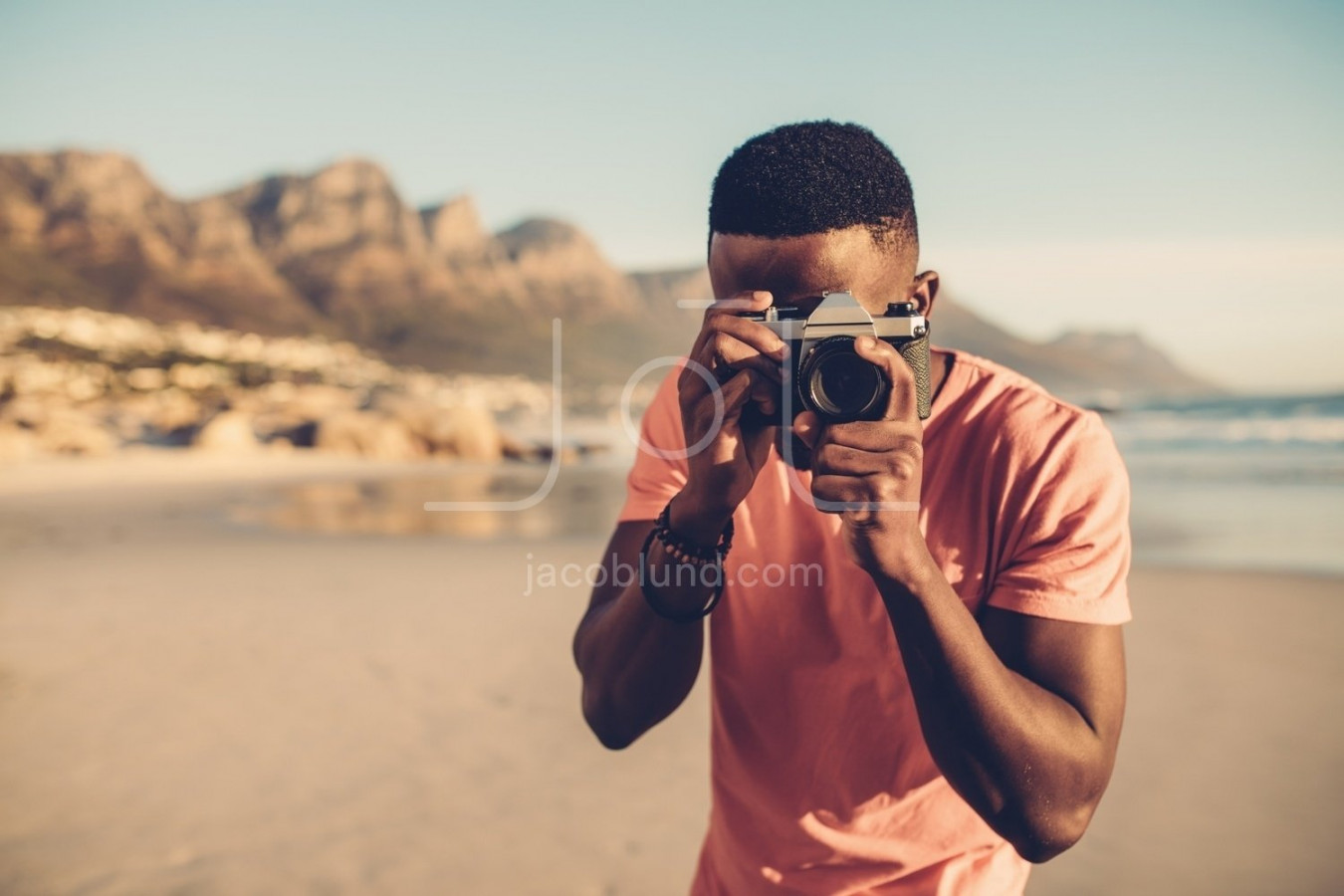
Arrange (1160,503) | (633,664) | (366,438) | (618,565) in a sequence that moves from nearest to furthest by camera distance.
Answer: (633,664) → (618,565) → (1160,503) → (366,438)

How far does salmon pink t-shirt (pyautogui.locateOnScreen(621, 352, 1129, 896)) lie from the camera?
1284 mm

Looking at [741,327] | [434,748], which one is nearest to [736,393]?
[741,327]

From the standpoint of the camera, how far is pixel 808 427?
1.30m

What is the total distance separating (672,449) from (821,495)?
393mm

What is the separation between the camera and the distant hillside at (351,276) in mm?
80875

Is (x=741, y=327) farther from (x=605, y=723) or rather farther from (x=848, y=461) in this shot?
(x=605, y=723)

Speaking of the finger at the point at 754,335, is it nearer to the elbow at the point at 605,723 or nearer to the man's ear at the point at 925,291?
the man's ear at the point at 925,291

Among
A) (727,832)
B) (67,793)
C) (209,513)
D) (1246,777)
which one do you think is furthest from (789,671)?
(209,513)

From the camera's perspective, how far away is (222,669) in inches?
206

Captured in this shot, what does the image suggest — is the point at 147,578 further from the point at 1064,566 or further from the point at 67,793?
the point at 1064,566

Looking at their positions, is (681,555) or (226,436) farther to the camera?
(226,436)

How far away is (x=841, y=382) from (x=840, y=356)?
4cm

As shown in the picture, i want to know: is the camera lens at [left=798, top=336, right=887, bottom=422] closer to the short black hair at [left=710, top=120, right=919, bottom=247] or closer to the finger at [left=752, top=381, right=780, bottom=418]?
the finger at [left=752, top=381, right=780, bottom=418]

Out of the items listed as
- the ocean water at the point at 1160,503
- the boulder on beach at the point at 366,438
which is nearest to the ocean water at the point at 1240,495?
the ocean water at the point at 1160,503
